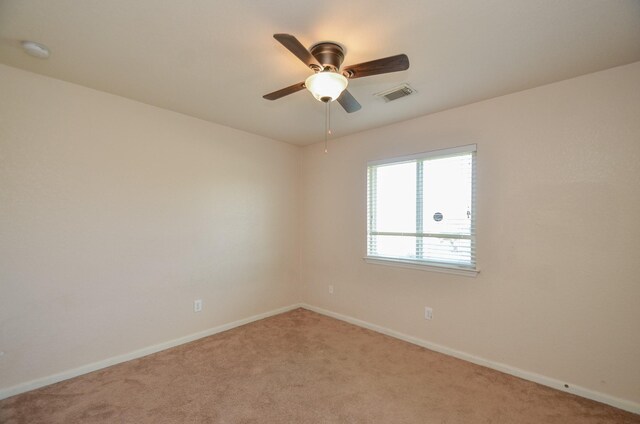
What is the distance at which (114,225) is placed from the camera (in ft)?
8.71

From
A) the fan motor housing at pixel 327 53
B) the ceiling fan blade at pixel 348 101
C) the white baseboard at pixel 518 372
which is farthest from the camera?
the white baseboard at pixel 518 372

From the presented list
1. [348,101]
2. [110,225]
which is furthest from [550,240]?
[110,225]

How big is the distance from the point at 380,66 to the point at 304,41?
56cm

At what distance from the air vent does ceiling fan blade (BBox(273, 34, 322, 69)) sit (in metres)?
0.98

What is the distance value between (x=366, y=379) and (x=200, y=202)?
2561 millimetres

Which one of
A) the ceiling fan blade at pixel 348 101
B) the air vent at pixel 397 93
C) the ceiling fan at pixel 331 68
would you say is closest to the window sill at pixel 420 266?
the air vent at pixel 397 93

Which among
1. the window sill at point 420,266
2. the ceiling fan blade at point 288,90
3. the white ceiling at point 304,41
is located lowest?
the window sill at point 420,266

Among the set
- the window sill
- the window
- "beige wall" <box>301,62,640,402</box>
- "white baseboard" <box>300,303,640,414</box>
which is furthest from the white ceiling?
"white baseboard" <box>300,303,640,414</box>

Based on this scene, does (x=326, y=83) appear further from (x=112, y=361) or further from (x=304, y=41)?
(x=112, y=361)

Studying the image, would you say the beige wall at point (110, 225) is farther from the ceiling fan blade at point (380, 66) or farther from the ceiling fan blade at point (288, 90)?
the ceiling fan blade at point (380, 66)

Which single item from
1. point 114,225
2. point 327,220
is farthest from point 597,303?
point 114,225

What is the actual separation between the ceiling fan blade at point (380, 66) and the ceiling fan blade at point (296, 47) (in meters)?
0.21

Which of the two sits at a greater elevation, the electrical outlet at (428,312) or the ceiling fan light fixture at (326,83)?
the ceiling fan light fixture at (326,83)

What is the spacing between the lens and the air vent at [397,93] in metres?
2.42
